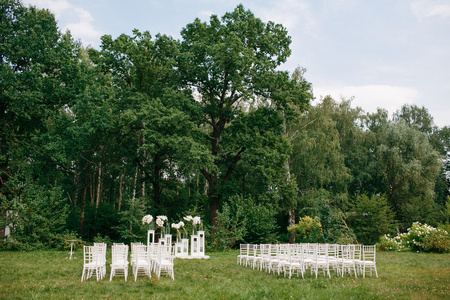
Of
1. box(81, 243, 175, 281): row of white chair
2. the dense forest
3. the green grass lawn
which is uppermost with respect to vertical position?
the dense forest

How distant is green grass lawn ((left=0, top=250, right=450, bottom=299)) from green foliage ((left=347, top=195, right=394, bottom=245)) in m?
12.7

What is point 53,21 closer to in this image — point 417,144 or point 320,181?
point 320,181

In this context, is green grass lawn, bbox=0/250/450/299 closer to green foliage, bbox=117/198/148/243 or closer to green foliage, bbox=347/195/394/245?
green foliage, bbox=117/198/148/243

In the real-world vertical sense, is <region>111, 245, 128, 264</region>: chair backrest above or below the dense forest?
below

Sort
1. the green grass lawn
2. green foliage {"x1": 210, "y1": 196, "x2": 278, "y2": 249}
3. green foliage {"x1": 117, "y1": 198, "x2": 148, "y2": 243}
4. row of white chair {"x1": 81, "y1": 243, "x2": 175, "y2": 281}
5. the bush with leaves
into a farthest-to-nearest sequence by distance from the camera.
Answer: green foliage {"x1": 210, "y1": 196, "x2": 278, "y2": 249}, green foliage {"x1": 117, "y1": 198, "x2": 148, "y2": 243}, the bush with leaves, row of white chair {"x1": 81, "y1": 243, "x2": 175, "y2": 281}, the green grass lawn

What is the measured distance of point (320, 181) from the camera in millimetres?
28188

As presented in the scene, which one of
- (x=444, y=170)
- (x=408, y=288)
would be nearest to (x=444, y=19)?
(x=408, y=288)

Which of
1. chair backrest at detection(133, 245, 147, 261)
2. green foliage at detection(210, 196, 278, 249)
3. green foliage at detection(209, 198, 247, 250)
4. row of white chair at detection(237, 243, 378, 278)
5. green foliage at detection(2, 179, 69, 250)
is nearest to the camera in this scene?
chair backrest at detection(133, 245, 147, 261)

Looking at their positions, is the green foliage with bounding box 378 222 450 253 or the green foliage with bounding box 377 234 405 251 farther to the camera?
the green foliage with bounding box 377 234 405 251

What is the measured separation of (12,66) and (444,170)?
42.0 meters

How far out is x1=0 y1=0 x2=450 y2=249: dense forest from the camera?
1973 cm

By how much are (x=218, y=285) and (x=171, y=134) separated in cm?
1436

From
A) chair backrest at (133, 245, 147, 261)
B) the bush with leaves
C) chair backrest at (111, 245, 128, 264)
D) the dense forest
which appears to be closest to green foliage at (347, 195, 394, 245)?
the dense forest

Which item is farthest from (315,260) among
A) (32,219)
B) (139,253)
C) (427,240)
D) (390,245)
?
(32,219)
